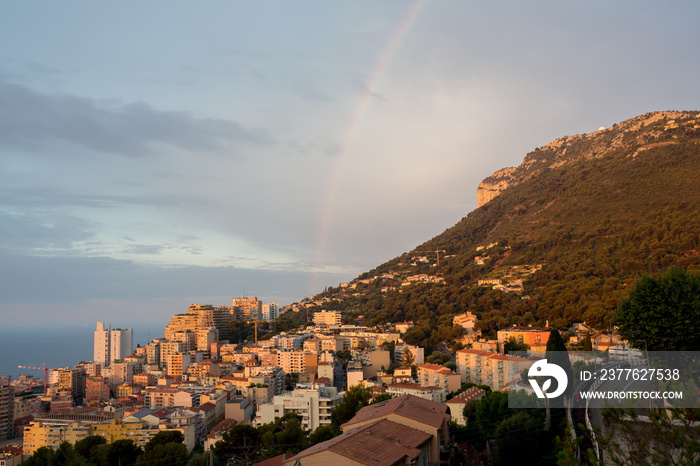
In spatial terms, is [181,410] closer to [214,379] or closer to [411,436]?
[214,379]

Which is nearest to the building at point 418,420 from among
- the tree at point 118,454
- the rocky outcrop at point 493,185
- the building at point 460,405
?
the building at point 460,405

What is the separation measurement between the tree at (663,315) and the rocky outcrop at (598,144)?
61.2 meters

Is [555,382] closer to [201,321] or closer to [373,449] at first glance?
[373,449]

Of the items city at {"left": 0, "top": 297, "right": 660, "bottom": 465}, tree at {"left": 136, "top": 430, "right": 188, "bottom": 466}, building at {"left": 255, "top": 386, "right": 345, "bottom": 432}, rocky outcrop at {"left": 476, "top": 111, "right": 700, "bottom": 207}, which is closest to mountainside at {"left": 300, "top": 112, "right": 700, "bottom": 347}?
rocky outcrop at {"left": 476, "top": 111, "right": 700, "bottom": 207}

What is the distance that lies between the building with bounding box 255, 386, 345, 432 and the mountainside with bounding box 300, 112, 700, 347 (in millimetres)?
18807

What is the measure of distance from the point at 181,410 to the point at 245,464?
45.8 feet

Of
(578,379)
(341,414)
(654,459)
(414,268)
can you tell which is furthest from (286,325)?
(654,459)

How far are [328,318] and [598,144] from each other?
178 ft

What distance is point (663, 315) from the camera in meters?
14.9

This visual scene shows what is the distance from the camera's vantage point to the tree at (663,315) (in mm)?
14508

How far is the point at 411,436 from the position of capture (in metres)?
13.3

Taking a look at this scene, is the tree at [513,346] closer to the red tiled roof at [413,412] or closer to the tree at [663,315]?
the red tiled roof at [413,412]

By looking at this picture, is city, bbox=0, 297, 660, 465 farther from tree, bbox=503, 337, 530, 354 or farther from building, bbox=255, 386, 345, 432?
tree, bbox=503, 337, 530, 354

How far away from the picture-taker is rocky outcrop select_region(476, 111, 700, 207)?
71.2m
